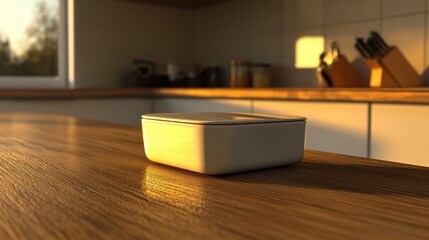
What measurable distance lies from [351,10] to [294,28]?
41 cm

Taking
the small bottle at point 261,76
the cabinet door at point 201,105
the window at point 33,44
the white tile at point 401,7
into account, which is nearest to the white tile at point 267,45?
the small bottle at point 261,76

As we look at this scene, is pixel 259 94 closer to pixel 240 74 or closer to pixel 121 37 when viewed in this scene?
pixel 240 74

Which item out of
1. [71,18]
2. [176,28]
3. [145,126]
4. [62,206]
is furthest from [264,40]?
[62,206]

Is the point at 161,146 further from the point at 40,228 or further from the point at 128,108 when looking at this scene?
the point at 128,108

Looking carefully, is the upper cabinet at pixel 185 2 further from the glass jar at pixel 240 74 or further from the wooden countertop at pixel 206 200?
the wooden countertop at pixel 206 200

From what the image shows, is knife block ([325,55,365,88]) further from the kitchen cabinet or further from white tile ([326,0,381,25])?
the kitchen cabinet

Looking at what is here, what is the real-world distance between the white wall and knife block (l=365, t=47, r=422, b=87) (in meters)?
1.75

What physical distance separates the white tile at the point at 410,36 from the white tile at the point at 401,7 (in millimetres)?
27

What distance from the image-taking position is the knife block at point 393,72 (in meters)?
2.20

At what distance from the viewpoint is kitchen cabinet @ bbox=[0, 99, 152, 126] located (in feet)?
9.33

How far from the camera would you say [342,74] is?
8.04ft

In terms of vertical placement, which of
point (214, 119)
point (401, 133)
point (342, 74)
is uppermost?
point (342, 74)

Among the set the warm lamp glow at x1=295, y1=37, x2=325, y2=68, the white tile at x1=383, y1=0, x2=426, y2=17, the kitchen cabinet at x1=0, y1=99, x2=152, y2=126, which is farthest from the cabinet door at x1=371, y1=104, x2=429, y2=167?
the kitchen cabinet at x1=0, y1=99, x2=152, y2=126

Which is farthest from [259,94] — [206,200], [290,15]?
[206,200]
